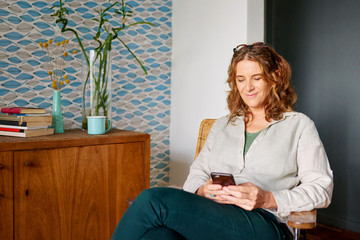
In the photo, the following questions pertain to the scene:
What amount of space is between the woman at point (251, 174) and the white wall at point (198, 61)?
604 millimetres

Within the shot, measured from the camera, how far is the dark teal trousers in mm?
1149

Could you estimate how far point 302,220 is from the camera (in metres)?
1.16

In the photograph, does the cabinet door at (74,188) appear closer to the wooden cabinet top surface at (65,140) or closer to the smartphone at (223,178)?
the wooden cabinet top surface at (65,140)

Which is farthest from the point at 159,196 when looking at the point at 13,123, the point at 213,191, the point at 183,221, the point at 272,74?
the point at 13,123

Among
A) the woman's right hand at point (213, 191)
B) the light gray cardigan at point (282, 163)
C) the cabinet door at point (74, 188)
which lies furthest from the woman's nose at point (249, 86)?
the cabinet door at point (74, 188)

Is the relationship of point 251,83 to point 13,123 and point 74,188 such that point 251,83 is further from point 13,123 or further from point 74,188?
point 13,123

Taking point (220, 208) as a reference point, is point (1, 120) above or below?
above

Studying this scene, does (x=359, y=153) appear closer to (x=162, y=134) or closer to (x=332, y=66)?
(x=332, y=66)

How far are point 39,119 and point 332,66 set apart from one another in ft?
7.38

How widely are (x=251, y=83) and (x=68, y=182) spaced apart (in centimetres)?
98

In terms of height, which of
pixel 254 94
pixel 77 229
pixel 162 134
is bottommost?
pixel 77 229

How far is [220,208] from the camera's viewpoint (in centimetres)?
125

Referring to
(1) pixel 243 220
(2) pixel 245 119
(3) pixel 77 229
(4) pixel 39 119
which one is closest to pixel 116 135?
(4) pixel 39 119

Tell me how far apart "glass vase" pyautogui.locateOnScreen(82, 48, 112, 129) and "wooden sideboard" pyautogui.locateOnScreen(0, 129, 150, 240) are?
18 cm
